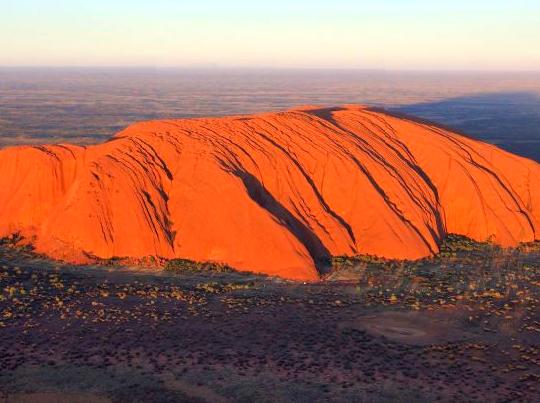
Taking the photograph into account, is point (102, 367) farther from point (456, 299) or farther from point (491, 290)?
point (491, 290)

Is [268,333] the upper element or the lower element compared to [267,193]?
lower

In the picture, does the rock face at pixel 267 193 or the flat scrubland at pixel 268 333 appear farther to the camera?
the rock face at pixel 267 193

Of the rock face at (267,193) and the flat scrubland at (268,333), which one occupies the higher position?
the rock face at (267,193)

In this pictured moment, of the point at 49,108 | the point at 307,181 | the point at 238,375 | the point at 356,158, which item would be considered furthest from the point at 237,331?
the point at 49,108

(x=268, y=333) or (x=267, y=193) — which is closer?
(x=268, y=333)
